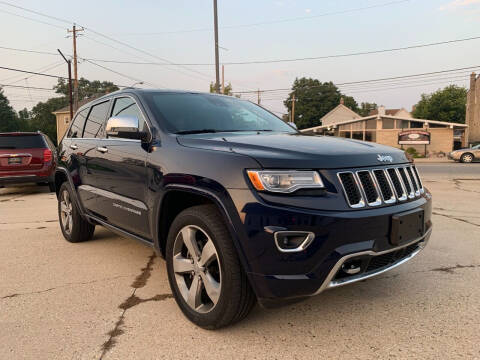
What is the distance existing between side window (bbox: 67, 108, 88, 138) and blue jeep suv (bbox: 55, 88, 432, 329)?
1.49m

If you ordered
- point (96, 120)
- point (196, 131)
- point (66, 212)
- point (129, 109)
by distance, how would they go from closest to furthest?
point (196, 131)
point (129, 109)
point (96, 120)
point (66, 212)

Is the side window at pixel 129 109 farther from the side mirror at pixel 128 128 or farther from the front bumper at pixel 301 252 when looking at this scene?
the front bumper at pixel 301 252

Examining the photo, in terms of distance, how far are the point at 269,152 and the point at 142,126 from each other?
4.53ft

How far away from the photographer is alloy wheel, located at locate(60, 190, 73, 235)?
477cm

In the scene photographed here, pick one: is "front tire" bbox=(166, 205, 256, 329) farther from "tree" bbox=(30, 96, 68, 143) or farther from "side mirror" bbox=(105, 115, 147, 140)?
"tree" bbox=(30, 96, 68, 143)

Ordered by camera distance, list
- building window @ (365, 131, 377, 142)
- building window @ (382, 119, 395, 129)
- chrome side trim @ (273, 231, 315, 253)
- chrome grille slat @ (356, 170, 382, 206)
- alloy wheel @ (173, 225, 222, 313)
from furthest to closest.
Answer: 1. building window @ (365, 131, 377, 142)
2. building window @ (382, 119, 395, 129)
3. alloy wheel @ (173, 225, 222, 313)
4. chrome grille slat @ (356, 170, 382, 206)
5. chrome side trim @ (273, 231, 315, 253)

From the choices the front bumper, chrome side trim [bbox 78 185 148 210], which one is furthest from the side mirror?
the front bumper

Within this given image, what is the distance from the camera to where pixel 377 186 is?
7.91 feet

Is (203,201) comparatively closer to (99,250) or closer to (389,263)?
(389,263)

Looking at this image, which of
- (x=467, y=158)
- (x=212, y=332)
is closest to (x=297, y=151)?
(x=212, y=332)

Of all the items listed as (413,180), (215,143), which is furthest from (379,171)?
(215,143)

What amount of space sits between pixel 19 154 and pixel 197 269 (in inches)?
328

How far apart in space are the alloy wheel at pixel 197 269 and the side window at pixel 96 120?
1.89 meters

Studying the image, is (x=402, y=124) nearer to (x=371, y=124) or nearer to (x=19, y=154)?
(x=371, y=124)
